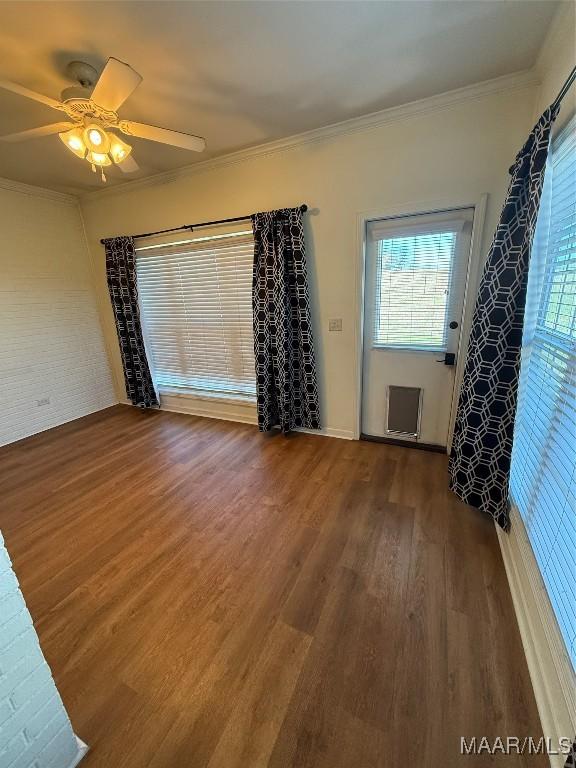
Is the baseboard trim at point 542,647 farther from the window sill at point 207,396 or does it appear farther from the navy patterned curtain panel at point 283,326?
the window sill at point 207,396

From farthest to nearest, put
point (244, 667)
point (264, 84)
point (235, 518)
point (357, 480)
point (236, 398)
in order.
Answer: point (236, 398), point (357, 480), point (235, 518), point (264, 84), point (244, 667)

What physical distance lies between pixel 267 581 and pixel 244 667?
373mm

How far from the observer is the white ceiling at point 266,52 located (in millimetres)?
1320

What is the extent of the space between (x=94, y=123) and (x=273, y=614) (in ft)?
8.76

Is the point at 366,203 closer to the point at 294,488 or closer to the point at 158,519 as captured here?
the point at 294,488

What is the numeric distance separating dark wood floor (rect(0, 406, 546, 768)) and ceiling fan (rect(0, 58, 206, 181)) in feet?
7.45

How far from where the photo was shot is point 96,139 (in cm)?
161

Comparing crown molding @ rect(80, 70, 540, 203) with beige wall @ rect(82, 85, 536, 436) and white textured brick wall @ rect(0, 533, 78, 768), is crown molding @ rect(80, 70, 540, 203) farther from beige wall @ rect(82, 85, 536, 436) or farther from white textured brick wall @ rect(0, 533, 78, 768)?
white textured brick wall @ rect(0, 533, 78, 768)

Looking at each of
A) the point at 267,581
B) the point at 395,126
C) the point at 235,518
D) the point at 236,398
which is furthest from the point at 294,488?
the point at 395,126

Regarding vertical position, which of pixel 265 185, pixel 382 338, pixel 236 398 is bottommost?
pixel 236 398

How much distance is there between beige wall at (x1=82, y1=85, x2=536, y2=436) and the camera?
198 cm

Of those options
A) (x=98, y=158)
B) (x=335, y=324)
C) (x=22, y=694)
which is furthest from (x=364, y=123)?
(x=22, y=694)

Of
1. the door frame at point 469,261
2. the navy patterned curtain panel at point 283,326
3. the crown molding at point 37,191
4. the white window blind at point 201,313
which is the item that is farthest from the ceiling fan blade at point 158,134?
the crown molding at point 37,191

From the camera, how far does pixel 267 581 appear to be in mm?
1539
